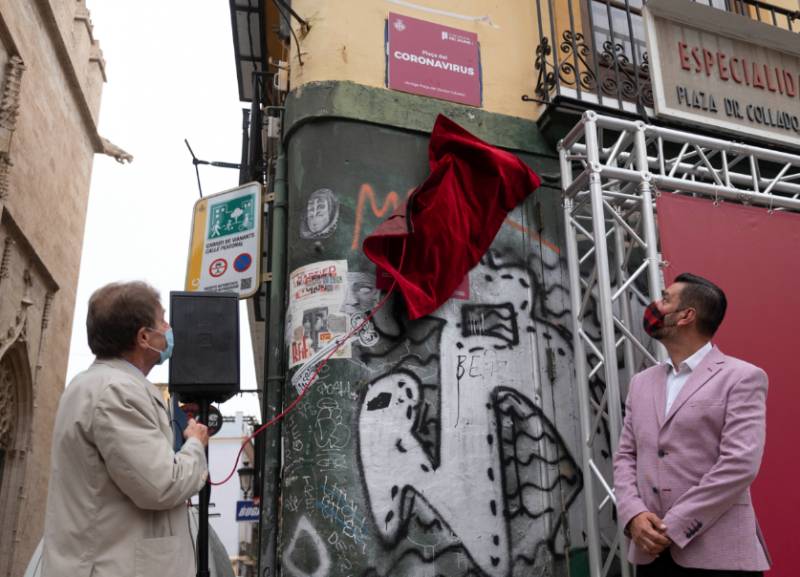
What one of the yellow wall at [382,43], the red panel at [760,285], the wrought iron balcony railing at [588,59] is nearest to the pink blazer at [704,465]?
the red panel at [760,285]

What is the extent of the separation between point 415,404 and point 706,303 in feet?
7.48

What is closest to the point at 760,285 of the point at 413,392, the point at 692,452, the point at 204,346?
the point at 692,452

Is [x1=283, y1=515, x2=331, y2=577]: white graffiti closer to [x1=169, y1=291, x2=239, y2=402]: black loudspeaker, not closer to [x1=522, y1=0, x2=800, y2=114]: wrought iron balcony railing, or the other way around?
[x1=169, y1=291, x2=239, y2=402]: black loudspeaker

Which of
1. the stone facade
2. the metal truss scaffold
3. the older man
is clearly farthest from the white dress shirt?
the stone facade

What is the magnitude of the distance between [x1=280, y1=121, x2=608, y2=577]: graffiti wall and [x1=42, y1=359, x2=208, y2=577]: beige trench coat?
233 centimetres

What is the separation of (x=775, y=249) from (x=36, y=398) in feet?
48.6

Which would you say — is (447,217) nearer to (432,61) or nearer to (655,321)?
(432,61)

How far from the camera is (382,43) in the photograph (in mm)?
6344

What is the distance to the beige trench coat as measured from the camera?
2607 millimetres

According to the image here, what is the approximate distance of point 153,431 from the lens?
9.02 feet

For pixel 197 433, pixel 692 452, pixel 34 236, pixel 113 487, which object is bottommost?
pixel 113 487

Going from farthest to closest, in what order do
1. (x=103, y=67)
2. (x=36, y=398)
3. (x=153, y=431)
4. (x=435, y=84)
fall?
(x=103, y=67) → (x=36, y=398) → (x=435, y=84) → (x=153, y=431)

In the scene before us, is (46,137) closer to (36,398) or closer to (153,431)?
(36,398)

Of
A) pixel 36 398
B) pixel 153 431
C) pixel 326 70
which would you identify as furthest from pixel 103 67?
pixel 153 431
